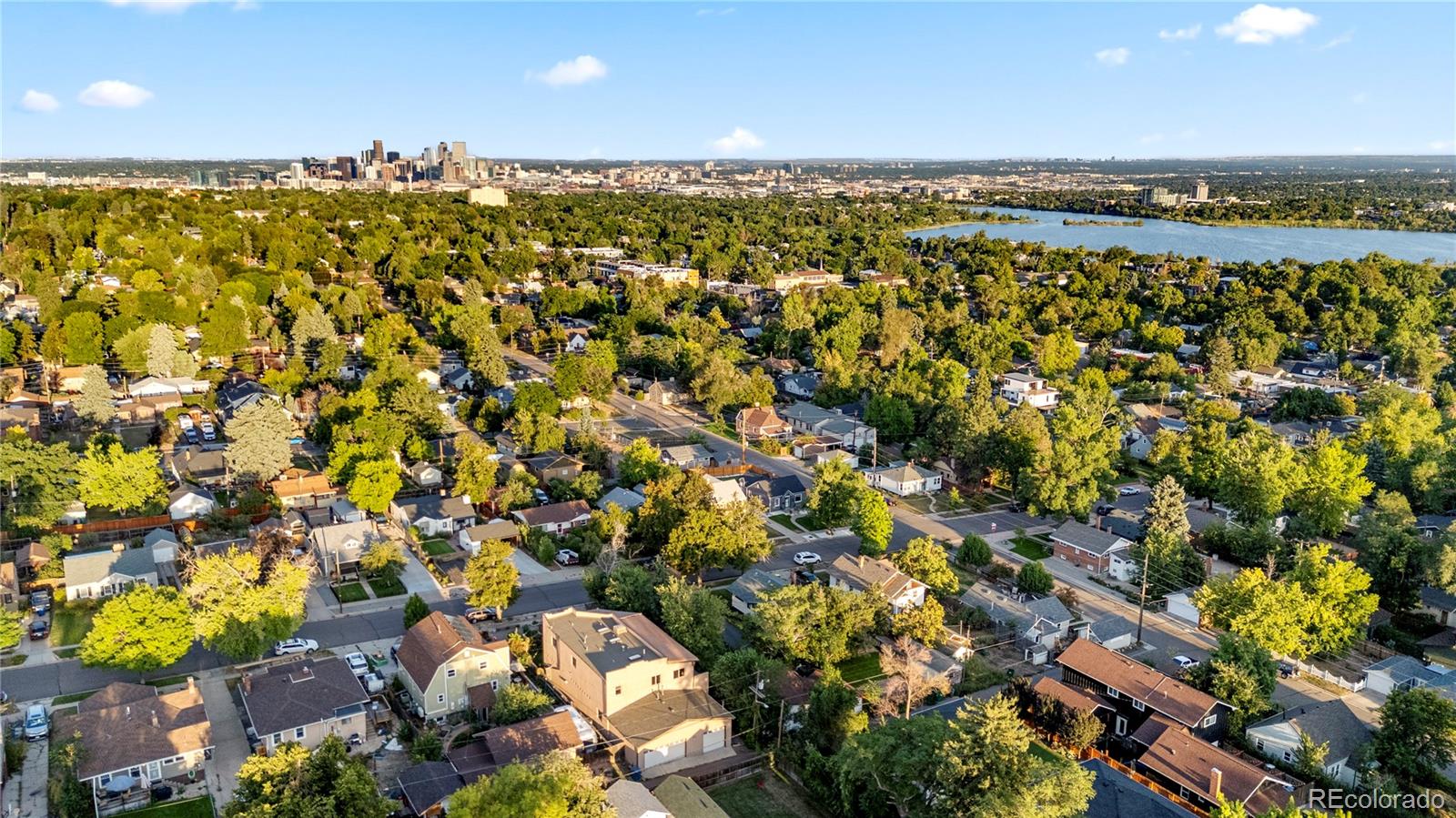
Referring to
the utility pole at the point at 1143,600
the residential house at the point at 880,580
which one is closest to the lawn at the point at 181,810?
the residential house at the point at 880,580

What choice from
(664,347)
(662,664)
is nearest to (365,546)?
(662,664)

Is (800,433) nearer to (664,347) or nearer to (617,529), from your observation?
(664,347)

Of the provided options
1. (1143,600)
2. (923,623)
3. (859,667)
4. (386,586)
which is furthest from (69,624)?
(1143,600)

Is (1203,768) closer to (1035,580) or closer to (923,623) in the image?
(923,623)

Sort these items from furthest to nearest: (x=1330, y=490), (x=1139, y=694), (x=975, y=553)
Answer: (x=1330, y=490)
(x=975, y=553)
(x=1139, y=694)

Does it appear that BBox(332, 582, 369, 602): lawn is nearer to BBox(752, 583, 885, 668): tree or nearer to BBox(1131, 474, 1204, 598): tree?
BBox(752, 583, 885, 668): tree

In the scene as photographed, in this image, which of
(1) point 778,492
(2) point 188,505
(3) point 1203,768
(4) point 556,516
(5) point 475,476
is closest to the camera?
(3) point 1203,768

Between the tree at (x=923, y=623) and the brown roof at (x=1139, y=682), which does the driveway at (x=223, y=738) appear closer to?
the tree at (x=923, y=623)

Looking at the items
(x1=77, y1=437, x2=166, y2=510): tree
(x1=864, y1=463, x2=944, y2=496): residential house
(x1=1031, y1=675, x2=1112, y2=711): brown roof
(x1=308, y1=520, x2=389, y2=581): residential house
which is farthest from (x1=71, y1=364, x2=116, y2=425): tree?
(x1=1031, y1=675, x2=1112, y2=711): brown roof
